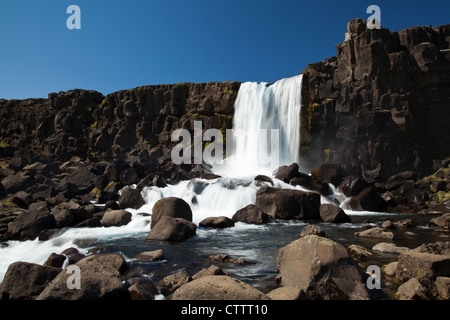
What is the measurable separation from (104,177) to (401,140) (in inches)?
1267

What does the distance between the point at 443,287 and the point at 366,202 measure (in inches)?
725

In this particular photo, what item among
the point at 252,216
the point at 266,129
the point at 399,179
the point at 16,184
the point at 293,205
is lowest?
the point at 252,216

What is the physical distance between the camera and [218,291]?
5.98 m

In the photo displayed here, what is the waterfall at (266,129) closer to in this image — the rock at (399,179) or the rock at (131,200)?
the rock at (399,179)

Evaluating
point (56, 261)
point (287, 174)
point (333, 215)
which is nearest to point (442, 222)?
point (333, 215)

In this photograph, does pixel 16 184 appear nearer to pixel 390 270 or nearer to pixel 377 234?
pixel 377 234

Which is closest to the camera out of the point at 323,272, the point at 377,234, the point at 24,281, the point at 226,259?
the point at 323,272

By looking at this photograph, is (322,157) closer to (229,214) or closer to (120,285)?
(229,214)

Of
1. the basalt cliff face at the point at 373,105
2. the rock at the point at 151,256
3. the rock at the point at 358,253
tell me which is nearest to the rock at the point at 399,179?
the basalt cliff face at the point at 373,105

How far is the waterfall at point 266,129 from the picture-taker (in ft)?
121

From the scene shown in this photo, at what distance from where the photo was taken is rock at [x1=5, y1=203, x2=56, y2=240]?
15.5 metres

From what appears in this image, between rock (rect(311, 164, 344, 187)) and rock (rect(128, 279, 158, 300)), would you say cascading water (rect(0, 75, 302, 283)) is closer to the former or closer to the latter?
rock (rect(311, 164, 344, 187))

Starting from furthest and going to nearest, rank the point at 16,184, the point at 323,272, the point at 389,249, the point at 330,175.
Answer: the point at 16,184 → the point at 330,175 → the point at 389,249 → the point at 323,272

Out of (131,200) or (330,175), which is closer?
(131,200)
